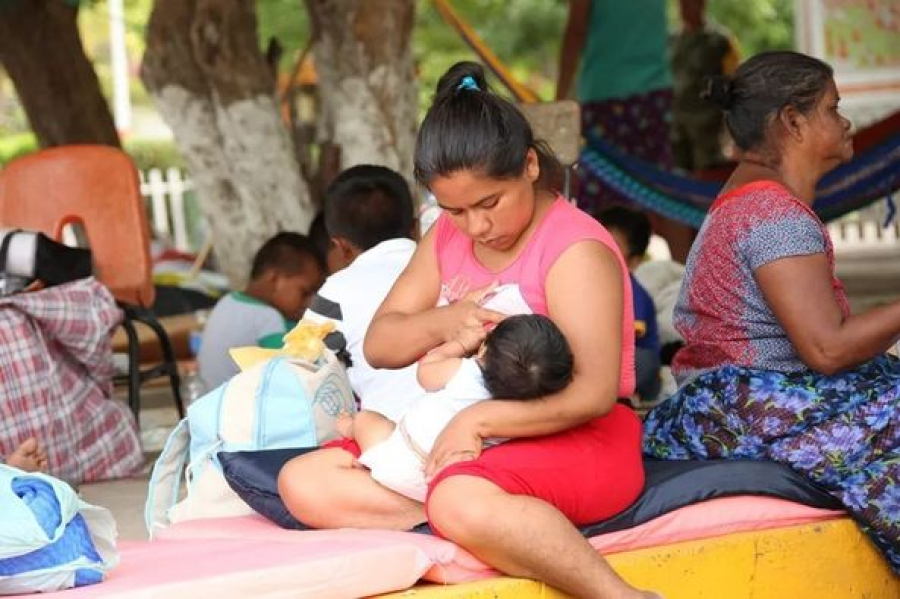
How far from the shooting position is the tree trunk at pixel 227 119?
8023 millimetres

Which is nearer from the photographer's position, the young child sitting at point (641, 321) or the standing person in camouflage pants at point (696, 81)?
the young child sitting at point (641, 321)

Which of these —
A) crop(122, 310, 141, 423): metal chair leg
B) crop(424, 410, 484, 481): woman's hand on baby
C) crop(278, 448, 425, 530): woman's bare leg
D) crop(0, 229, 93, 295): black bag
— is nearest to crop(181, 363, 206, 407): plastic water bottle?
crop(122, 310, 141, 423): metal chair leg

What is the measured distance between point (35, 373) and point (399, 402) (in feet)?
6.92

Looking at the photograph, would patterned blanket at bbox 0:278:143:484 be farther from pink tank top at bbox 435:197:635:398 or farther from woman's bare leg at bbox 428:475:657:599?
woman's bare leg at bbox 428:475:657:599

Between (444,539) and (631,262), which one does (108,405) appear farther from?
(444,539)

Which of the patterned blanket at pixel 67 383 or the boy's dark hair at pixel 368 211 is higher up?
the boy's dark hair at pixel 368 211

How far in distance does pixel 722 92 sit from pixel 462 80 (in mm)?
680

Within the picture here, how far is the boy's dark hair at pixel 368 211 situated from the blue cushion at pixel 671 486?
41.5 inches

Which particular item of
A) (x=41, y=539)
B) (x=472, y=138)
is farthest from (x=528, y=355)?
(x=41, y=539)

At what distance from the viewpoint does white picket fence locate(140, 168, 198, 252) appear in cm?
1827

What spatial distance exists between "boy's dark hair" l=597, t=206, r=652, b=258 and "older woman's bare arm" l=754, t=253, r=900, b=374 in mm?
3419

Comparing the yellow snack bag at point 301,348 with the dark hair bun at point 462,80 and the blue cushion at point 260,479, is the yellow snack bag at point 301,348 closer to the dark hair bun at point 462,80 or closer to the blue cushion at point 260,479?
the blue cushion at point 260,479

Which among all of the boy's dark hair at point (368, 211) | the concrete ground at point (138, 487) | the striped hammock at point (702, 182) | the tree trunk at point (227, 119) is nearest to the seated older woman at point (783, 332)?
the boy's dark hair at point (368, 211)

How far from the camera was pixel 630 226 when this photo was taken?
24.4 feet
